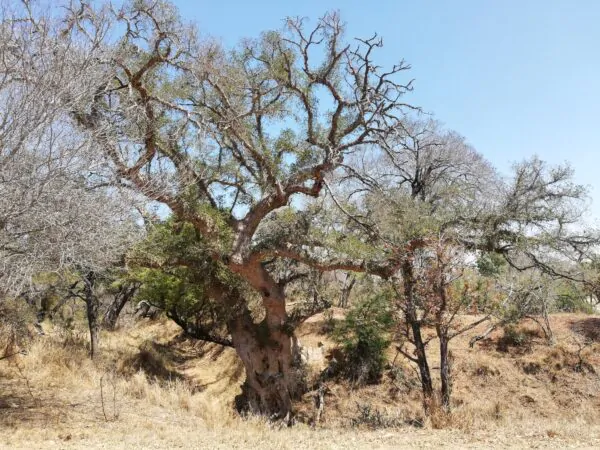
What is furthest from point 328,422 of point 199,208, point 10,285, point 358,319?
point 10,285

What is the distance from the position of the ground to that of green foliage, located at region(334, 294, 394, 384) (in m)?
0.41

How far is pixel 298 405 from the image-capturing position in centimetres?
1362

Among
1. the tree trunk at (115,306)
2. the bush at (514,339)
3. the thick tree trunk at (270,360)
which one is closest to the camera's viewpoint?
the thick tree trunk at (270,360)

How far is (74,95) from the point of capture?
5801 mm

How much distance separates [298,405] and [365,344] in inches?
113

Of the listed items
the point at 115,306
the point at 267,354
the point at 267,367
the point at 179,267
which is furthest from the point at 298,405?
the point at 115,306

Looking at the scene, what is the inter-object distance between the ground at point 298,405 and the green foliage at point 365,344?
41 centimetres

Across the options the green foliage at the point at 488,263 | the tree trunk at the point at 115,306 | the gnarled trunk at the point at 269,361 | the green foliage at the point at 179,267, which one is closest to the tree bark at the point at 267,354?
the gnarled trunk at the point at 269,361

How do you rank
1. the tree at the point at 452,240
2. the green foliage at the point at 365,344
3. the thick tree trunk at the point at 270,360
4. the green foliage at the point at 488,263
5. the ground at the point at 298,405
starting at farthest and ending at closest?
the green foliage at the point at 365,344 < the thick tree trunk at the point at 270,360 < the green foliage at the point at 488,263 < the tree at the point at 452,240 < the ground at the point at 298,405

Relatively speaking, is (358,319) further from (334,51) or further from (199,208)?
(334,51)

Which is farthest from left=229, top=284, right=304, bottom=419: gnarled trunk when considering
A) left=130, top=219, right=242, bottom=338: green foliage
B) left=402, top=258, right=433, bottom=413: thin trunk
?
left=402, top=258, right=433, bottom=413: thin trunk

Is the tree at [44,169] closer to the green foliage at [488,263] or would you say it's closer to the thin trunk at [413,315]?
the thin trunk at [413,315]

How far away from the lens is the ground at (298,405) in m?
7.07

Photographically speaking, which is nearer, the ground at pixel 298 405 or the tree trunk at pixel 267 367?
the ground at pixel 298 405
